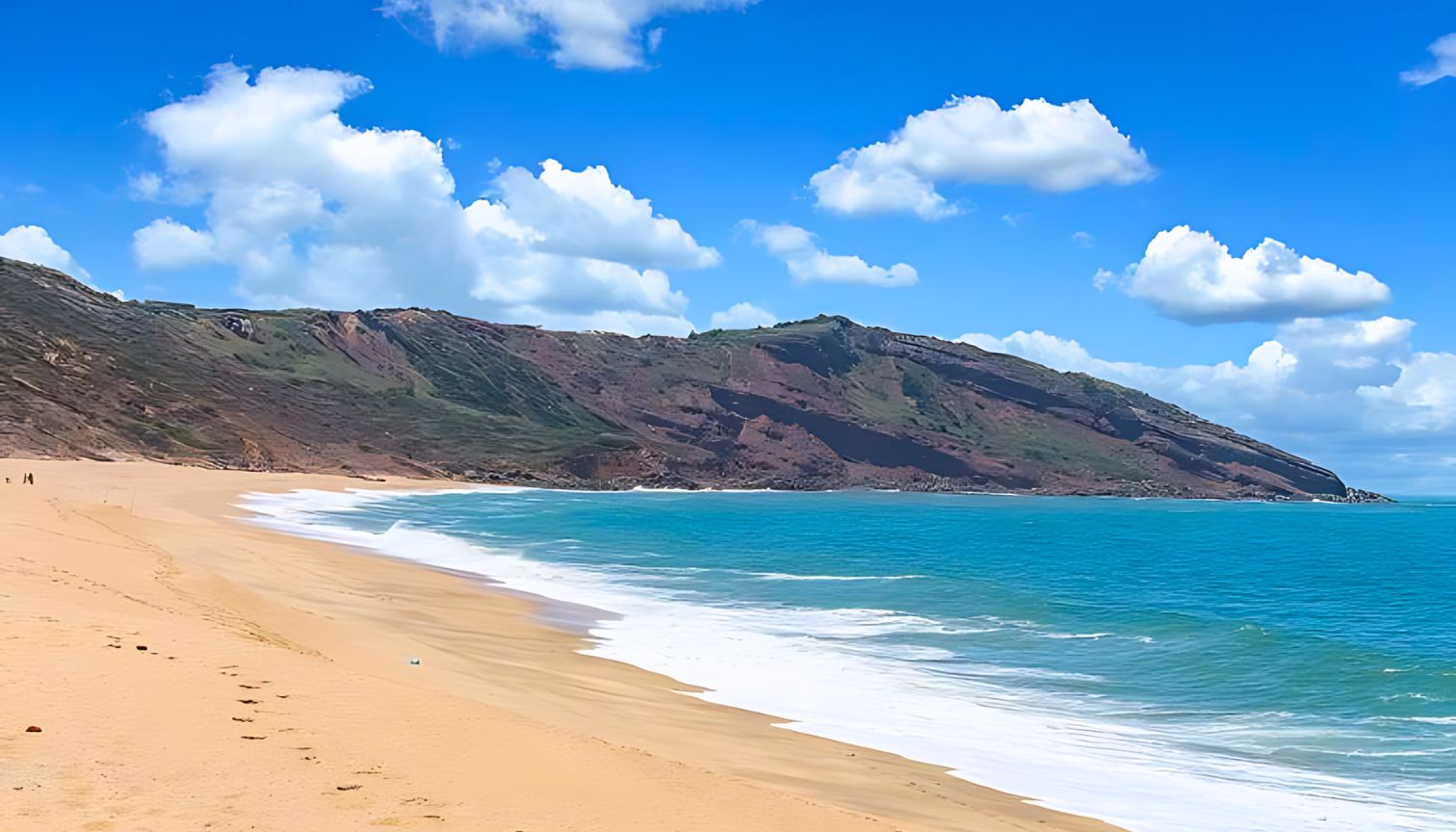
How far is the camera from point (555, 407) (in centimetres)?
15838

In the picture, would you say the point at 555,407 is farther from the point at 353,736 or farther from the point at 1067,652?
the point at 353,736

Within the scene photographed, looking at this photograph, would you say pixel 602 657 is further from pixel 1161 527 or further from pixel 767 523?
pixel 1161 527

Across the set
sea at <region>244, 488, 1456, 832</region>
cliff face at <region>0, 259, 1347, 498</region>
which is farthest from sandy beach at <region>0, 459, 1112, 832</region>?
cliff face at <region>0, 259, 1347, 498</region>

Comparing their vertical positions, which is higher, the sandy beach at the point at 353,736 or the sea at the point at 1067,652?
the sea at the point at 1067,652

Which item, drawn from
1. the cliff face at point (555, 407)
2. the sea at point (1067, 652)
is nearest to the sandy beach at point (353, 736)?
the sea at point (1067, 652)

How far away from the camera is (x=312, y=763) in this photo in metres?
8.03

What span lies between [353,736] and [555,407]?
5950 inches

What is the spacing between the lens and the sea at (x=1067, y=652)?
13617 mm

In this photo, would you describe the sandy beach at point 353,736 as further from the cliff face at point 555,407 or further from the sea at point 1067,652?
the cliff face at point 555,407

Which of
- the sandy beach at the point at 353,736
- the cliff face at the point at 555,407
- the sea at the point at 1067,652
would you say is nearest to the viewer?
the sandy beach at the point at 353,736

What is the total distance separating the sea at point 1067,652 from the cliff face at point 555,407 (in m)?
55.8

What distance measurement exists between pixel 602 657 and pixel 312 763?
37.9 ft

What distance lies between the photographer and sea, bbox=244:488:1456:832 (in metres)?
13.6

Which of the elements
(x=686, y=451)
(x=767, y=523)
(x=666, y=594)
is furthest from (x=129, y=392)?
(x=666, y=594)
